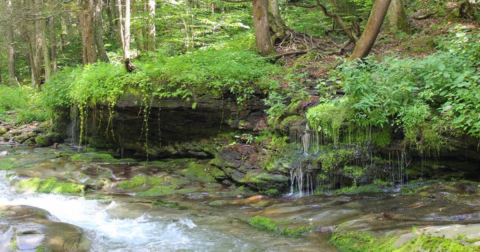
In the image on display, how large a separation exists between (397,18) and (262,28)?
5.19 metres

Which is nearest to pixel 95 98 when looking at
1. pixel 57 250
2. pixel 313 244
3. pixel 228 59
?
pixel 228 59

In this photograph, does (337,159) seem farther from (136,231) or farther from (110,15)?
(110,15)

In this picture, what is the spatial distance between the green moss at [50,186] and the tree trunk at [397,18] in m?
11.8

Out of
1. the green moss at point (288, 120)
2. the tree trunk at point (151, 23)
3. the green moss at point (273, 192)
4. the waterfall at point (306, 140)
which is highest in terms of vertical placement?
the tree trunk at point (151, 23)

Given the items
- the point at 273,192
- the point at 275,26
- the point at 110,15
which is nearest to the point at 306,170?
the point at 273,192

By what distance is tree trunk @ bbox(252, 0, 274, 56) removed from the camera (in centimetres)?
1210

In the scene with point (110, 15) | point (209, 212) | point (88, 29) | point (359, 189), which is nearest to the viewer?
point (209, 212)

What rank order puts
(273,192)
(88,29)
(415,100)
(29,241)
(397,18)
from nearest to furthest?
(29,241), (415,100), (273,192), (397,18), (88,29)

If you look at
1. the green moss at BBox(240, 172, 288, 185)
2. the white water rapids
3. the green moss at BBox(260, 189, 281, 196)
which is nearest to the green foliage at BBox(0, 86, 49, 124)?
the white water rapids

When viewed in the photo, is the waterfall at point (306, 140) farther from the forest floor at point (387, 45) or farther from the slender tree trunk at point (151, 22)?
the slender tree trunk at point (151, 22)

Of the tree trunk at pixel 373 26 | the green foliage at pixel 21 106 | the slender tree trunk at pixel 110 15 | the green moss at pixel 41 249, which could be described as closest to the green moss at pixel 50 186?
the green moss at pixel 41 249

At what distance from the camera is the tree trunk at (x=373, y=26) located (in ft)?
30.5

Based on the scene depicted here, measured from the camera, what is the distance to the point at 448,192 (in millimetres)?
6383

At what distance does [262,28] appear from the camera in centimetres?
1220
